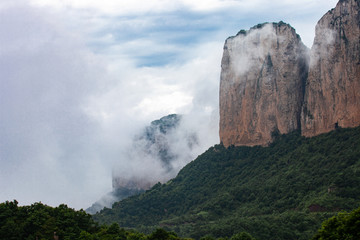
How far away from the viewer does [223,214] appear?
83062 mm

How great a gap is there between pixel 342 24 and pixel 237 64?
34059 millimetres

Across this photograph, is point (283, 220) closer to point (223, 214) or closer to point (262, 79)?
point (223, 214)

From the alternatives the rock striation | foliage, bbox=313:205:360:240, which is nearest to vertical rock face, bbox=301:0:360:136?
the rock striation

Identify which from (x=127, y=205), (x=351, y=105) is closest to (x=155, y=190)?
(x=127, y=205)

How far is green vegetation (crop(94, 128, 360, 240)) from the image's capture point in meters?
63.5

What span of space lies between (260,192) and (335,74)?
2661 cm

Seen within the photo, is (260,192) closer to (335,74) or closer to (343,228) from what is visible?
(335,74)

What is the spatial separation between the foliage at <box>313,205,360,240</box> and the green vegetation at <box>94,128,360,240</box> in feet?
79.0

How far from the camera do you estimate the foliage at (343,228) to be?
28594mm

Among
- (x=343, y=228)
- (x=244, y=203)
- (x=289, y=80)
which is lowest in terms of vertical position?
(x=343, y=228)

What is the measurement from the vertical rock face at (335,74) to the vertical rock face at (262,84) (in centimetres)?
605

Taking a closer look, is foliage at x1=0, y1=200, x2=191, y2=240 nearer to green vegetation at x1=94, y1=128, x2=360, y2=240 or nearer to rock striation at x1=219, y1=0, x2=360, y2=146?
green vegetation at x1=94, y1=128, x2=360, y2=240

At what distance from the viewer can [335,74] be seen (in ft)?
272

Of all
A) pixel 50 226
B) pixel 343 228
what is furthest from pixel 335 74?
pixel 50 226
